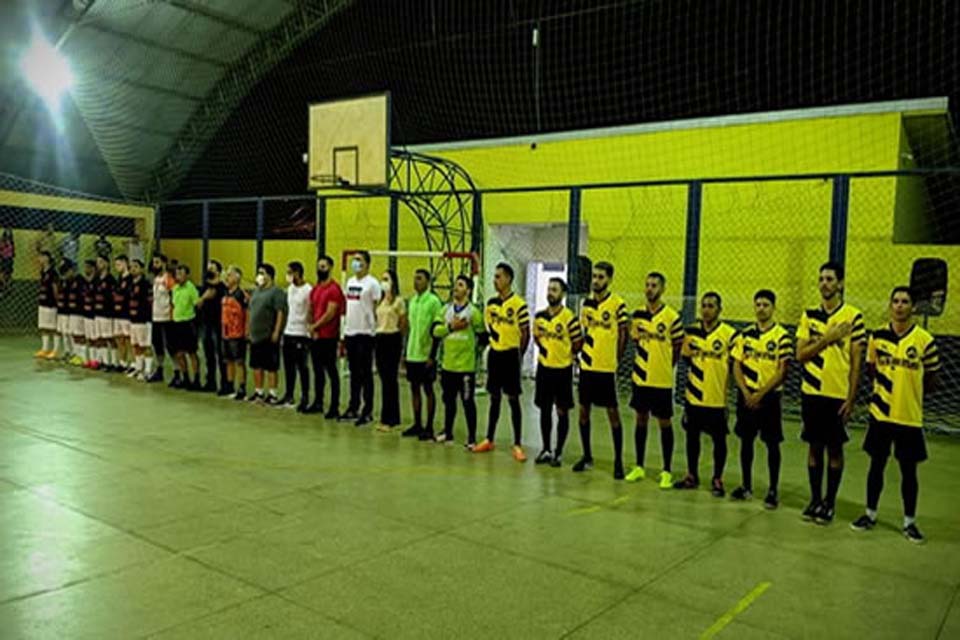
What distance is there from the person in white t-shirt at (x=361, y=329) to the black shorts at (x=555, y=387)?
2.15 metres

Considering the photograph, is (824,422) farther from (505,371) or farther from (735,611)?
(505,371)

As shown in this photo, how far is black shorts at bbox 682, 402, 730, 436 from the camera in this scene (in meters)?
5.58

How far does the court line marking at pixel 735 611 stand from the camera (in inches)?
132

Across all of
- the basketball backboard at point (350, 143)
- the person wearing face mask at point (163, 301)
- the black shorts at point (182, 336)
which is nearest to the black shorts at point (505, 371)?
the basketball backboard at point (350, 143)

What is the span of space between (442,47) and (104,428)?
1046 cm

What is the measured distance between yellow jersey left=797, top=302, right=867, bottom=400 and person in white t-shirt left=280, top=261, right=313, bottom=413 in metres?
5.24

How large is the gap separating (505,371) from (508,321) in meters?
0.44

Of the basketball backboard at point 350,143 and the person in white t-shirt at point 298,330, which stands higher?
the basketball backboard at point 350,143

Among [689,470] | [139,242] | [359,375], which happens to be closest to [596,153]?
[359,375]

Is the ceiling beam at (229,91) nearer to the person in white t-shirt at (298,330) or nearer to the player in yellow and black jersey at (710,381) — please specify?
the person in white t-shirt at (298,330)

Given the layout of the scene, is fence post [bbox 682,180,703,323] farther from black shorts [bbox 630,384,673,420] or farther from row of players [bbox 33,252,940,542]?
black shorts [bbox 630,384,673,420]

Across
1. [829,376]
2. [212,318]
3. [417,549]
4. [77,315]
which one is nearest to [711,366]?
[829,376]

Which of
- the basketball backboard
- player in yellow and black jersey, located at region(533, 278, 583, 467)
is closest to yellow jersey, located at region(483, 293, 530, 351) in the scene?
player in yellow and black jersey, located at region(533, 278, 583, 467)

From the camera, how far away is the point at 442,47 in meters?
14.9
